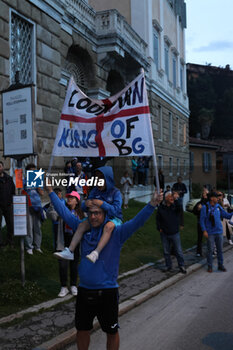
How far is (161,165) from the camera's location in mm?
26469

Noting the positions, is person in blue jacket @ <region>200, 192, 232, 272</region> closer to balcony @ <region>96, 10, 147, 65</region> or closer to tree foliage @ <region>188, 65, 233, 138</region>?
balcony @ <region>96, 10, 147, 65</region>

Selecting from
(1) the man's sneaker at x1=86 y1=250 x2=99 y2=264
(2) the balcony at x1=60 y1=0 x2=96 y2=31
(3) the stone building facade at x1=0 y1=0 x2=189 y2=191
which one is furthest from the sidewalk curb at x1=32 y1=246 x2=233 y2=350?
(2) the balcony at x1=60 y1=0 x2=96 y2=31

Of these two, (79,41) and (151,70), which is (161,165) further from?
(79,41)

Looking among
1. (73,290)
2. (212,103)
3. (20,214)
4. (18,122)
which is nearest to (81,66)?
(18,122)

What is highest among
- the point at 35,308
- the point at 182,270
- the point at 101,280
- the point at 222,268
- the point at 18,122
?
the point at 18,122

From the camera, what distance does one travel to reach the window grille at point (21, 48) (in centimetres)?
1187

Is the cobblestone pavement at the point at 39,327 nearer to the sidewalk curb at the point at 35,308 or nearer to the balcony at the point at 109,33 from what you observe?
the sidewalk curb at the point at 35,308

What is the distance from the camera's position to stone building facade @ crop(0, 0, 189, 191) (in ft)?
40.1

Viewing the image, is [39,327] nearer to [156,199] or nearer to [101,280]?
[101,280]

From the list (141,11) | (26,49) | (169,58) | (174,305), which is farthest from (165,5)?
(174,305)

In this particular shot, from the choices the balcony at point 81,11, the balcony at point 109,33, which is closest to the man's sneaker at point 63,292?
the balcony at point 81,11

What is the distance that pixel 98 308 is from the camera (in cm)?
369

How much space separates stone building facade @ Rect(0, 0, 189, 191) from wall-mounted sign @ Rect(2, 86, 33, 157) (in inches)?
9.3

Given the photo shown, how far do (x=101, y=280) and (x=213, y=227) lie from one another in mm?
6833
